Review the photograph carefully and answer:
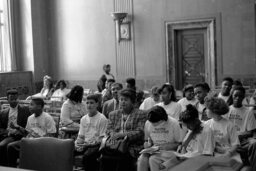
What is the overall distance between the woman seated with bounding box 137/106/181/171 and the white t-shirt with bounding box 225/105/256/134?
3.65ft

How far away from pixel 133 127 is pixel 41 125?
5.33 ft

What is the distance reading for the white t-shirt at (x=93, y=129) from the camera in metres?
5.91

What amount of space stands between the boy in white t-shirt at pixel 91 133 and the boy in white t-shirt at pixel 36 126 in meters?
0.64

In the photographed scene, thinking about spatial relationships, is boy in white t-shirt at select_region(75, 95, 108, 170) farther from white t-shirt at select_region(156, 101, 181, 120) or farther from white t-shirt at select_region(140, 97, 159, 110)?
white t-shirt at select_region(140, 97, 159, 110)

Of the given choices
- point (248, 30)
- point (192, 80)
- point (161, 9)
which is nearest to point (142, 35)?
point (161, 9)

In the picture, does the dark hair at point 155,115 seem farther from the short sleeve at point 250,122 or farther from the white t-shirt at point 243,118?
the short sleeve at point 250,122

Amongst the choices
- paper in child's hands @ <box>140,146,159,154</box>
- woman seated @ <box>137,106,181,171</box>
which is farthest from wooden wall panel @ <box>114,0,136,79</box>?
paper in child's hands @ <box>140,146,159,154</box>

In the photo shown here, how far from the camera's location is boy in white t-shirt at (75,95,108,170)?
5824 mm

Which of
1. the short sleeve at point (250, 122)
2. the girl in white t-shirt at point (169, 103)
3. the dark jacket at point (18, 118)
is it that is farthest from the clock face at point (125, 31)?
the short sleeve at point (250, 122)

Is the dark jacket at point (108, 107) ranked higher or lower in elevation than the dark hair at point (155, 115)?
lower

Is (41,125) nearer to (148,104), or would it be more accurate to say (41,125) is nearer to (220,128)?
(148,104)

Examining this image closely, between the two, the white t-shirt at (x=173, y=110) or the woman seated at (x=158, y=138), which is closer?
the woman seated at (x=158, y=138)

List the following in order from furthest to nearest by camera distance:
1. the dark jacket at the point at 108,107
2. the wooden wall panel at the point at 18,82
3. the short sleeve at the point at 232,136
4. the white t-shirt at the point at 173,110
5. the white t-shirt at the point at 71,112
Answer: the wooden wall panel at the point at 18,82
the dark jacket at the point at 108,107
the white t-shirt at the point at 71,112
the white t-shirt at the point at 173,110
the short sleeve at the point at 232,136

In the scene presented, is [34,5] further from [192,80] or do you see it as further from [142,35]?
[192,80]
